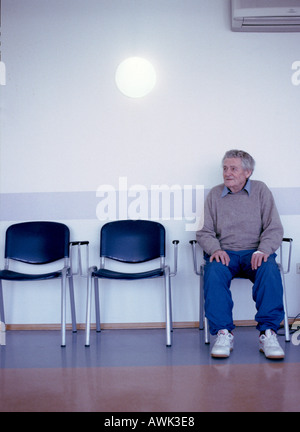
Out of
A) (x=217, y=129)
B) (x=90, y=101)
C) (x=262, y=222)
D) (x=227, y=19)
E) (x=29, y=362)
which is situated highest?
(x=227, y=19)

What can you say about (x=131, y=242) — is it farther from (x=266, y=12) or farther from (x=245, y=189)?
(x=266, y=12)

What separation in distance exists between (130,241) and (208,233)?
A: 63 cm

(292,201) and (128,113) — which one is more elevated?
(128,113)

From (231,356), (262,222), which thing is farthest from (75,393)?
(262,222)

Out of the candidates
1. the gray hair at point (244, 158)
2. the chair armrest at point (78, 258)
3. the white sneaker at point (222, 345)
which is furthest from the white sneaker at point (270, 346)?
the chair armrest at point (78, 258)

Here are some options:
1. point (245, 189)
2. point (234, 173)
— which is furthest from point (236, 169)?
point (245, 189)

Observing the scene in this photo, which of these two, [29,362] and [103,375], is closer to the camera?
[103,375]

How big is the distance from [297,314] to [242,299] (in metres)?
0.44

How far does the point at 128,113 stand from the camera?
11.6 feet

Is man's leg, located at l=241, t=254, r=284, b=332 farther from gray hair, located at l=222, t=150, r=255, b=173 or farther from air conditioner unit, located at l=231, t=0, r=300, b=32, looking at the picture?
air conditioner unit, located at l=231, t=0, r=300, b=32

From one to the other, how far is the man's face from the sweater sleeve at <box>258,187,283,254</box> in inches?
7.2

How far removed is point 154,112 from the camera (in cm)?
352

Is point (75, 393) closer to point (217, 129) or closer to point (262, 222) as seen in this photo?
point (262, 222)

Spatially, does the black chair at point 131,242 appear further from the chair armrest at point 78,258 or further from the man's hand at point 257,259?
the man's hand at point 257,259
